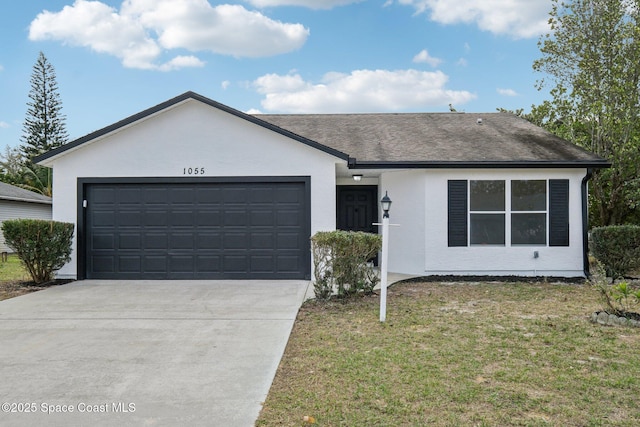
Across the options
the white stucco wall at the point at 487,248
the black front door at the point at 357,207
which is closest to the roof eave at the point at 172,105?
the white stucco wall at the point at 487,248

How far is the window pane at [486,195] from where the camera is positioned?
9.89 metres

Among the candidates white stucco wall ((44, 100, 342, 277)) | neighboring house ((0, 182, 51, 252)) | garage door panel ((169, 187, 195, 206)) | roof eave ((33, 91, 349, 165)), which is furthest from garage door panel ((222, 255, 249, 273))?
neighboring house ((0, 182, 51, 252))

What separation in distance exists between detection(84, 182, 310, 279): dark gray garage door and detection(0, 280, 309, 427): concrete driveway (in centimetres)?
165

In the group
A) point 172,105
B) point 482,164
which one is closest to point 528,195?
point 482,164

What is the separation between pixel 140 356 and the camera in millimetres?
4586

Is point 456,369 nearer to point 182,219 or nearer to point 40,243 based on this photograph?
point 182,219

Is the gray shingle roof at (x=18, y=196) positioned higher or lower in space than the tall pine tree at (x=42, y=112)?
lower

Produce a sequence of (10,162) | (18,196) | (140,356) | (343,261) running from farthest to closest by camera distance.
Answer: (10,162) < (18,196) < (343,261) < (140,356)

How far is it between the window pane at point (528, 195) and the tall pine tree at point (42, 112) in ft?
112

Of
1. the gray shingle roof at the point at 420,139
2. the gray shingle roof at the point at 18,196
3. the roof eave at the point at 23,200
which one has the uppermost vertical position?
the gray shingle roof at the point at 420,139

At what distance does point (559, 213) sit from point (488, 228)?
161 centimetres

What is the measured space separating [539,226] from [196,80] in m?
12.4

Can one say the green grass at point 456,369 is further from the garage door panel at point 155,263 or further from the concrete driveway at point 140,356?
the garage door panel at point 155,263

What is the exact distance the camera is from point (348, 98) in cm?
2556
